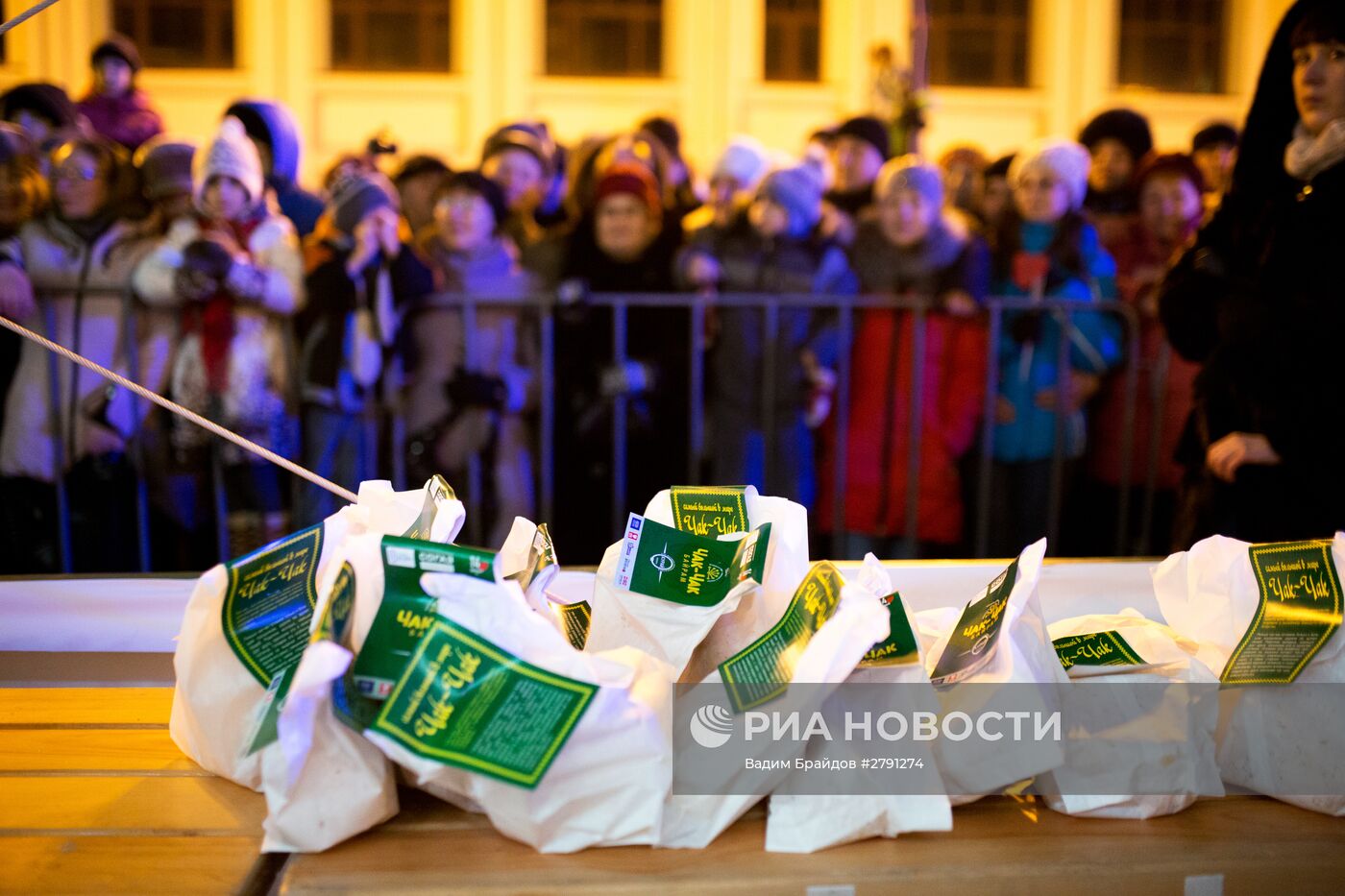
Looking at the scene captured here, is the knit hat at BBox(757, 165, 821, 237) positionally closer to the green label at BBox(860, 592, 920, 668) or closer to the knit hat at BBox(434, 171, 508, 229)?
the knit hat at BBox(434, 171, 508, 229)

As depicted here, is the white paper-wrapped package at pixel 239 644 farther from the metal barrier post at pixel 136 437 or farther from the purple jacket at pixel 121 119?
the purple jacket at pixel 121 119

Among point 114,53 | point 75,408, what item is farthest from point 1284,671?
point 114,53

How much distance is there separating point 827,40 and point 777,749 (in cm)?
775

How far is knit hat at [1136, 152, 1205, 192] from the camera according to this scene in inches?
134

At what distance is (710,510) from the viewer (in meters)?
1.06

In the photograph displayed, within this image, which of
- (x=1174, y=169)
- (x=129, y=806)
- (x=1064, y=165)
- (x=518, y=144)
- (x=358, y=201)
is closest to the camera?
(x=129, y=806)

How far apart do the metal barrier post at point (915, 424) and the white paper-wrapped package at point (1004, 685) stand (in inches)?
88.0

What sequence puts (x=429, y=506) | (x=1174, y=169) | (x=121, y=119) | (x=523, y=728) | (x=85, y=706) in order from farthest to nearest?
(x=121, y=119) < (x=1174, y=169) < (x=85, y=706) < (x=429, y=506) < (x=523, y=728)

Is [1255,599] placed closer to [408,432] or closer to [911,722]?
[911,722]

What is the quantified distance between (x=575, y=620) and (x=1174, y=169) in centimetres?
309

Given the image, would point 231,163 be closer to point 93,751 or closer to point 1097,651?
point 93,751

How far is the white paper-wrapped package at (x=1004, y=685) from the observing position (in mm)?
837

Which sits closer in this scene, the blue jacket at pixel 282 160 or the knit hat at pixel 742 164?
the blue jacket at pixel 282 160

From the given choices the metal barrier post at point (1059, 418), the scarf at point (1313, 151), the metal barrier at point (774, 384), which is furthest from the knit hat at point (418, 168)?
the scarf at point (1313, 151)
